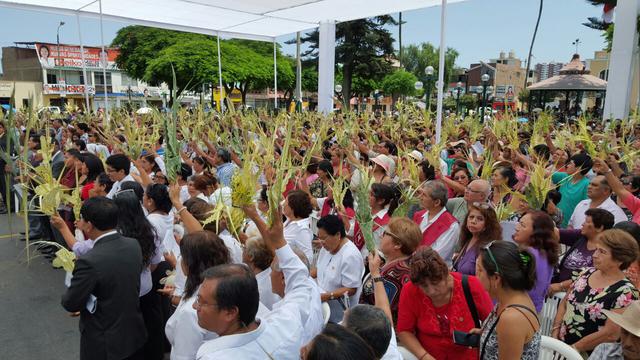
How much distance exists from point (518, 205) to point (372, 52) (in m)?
36.2

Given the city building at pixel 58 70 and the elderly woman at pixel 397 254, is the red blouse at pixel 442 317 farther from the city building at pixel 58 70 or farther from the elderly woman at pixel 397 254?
the city building at pixel 58 70

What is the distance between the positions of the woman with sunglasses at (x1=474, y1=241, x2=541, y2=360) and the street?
3.71 metres

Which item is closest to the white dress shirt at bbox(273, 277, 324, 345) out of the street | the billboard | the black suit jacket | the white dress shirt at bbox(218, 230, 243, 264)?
the white dress shirt at bbox(218, 230, 243, 264)

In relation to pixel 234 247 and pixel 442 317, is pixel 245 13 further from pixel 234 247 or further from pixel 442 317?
pixel 442 317

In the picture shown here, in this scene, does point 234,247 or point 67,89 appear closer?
point 234,247

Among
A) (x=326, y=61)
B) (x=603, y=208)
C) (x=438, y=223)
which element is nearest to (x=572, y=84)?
(x=326, y=61)

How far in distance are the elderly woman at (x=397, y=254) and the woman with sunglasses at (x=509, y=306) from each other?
58 centimetres

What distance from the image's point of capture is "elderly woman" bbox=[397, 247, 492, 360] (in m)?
2.45

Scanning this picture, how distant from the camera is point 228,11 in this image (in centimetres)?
1653

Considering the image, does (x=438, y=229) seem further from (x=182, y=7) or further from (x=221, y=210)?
(x=182, y=7)

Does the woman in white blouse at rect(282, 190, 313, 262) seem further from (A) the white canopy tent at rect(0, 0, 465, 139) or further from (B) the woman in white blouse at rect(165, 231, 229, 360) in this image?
(A) the white canopy tent at rect(0, 0, 465, 139)

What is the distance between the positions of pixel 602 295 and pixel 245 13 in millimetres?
16377

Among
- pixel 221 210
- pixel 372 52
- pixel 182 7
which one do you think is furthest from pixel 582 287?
pixel 372 52

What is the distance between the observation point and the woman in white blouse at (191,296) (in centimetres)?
236
